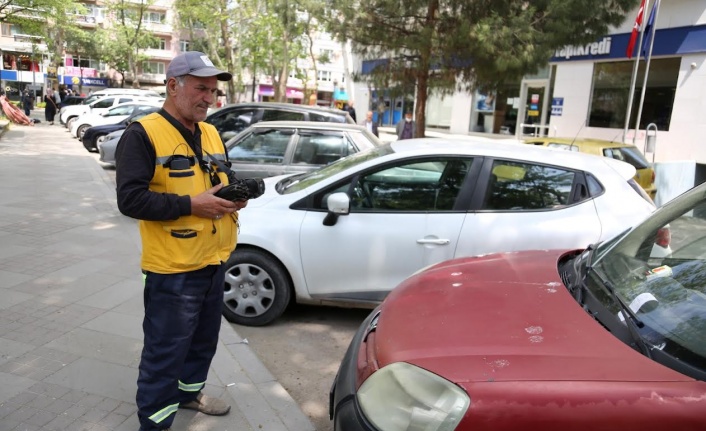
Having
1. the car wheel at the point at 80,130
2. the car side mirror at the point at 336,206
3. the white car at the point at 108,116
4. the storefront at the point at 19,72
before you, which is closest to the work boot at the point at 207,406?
the car side mirror at the point at 336,206

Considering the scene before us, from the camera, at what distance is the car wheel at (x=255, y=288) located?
4238 mm

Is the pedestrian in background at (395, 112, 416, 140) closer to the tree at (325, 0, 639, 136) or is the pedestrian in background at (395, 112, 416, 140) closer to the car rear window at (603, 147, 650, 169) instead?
the tree at (325, 0, 639, 136)

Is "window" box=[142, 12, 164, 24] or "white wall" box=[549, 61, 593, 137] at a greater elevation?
"window" box=[142, 12, 164, 24]

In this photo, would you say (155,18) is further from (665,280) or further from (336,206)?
(665,280)

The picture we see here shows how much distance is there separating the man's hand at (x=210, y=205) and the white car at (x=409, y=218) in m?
1.65

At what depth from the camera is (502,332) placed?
200 cm

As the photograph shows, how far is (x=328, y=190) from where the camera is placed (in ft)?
14.0

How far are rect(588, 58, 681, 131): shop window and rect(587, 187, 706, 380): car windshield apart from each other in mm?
16229

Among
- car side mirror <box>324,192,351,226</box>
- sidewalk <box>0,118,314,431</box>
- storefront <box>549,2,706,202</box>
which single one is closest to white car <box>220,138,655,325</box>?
car side mirror <box>324,192,351,226</box>

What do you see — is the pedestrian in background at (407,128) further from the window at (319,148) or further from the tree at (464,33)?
the window at (319,148)

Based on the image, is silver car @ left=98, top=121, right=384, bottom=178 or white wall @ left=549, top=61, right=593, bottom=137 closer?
silver car @ left=98, top=121, right=384, bottom=178

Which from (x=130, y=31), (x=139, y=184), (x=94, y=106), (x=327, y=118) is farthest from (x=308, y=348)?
(x=130, y=31)

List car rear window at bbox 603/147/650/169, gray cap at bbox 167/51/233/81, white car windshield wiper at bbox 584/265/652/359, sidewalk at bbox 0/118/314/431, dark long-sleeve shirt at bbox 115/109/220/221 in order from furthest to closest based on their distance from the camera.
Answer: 1. car rear window at bbox 603/147/650/169
2. sidewalk at bbox 0/118/314/431
3. gray cap at bbox 167/51/233/81
4. dark long-sleeve shirt at bbox 115/109/220/221
5. white car windshield wiper at bbox 584/265/652/359

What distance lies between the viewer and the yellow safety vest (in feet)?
7.62
